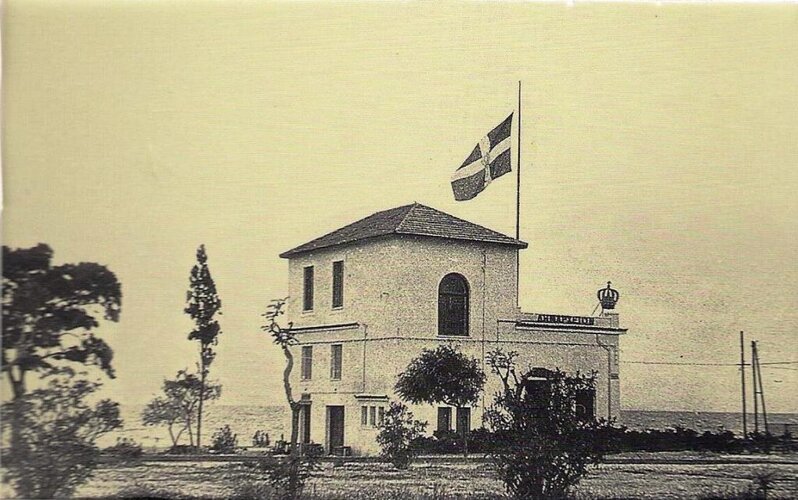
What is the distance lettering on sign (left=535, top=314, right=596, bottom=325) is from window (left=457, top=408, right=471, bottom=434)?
113cm

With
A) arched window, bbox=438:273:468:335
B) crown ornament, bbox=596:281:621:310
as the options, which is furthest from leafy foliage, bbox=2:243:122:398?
crown ornament, bbox=596:281:621:310

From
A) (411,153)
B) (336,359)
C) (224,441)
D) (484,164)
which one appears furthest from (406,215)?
(224,441)

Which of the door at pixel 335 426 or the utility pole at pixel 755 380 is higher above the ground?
the utility pole at pixel 755 380

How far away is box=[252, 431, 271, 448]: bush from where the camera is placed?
1035 centimetres

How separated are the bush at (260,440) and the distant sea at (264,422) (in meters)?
0.04

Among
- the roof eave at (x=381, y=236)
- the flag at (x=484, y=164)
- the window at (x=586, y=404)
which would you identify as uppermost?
the flag at (x=484, y=164)

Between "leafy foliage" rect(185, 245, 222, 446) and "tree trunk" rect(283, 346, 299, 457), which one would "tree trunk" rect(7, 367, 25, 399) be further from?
"tree trunk" rect(283, 346, 299, 457)

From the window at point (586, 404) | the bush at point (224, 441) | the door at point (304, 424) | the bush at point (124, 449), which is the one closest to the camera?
the bush at point (124, 449)

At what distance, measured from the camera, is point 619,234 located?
11094 millimetres

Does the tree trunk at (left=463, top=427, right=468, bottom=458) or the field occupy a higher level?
the tree trunk at (left=463, top=427, right=468, bottom=458)

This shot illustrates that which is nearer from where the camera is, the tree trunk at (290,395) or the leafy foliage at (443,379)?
the tree trunk at (290,395)

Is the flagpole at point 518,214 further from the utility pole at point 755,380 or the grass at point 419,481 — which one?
the utility pole at point 755,380

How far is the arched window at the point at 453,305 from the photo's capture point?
10867 mm

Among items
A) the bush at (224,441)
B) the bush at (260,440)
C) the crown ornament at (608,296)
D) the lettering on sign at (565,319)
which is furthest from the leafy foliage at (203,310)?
the crown ornament at (608,296)
